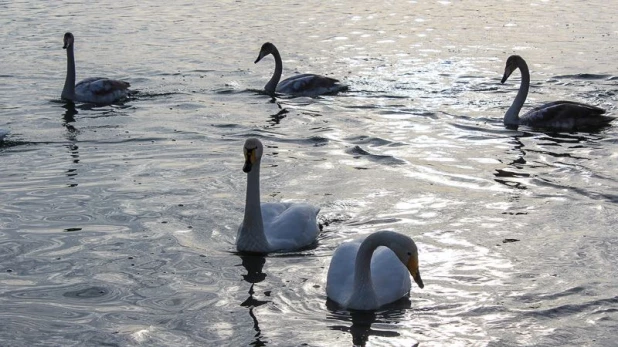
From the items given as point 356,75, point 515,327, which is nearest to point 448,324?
point 515,327

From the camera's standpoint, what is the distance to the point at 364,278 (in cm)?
887

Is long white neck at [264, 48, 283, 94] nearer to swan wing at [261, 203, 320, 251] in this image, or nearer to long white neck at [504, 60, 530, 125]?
long white neck at [504, 60, 530, 125]

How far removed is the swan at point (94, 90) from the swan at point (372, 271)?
10007mm

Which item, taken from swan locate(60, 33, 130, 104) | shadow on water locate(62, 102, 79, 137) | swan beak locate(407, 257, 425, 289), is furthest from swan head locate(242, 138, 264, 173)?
swan locate(60, 33, 130, 104)

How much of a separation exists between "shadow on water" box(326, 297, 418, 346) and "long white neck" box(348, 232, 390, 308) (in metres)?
0.09

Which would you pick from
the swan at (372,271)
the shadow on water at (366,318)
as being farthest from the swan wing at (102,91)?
the shadow on water at (366,318)

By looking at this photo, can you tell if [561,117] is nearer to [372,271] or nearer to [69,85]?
[372,271]

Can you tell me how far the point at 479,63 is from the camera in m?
21.7

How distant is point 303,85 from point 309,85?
0.67ft

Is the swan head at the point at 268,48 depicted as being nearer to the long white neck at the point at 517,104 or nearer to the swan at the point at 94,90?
the swan at the point at 94,90

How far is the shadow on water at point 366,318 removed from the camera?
8.60 metres

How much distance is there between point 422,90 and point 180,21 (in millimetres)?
11363

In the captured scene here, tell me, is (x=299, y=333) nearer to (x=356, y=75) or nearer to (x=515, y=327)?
(x=515, y=327)

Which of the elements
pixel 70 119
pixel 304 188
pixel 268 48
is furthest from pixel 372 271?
pixel 268 48
